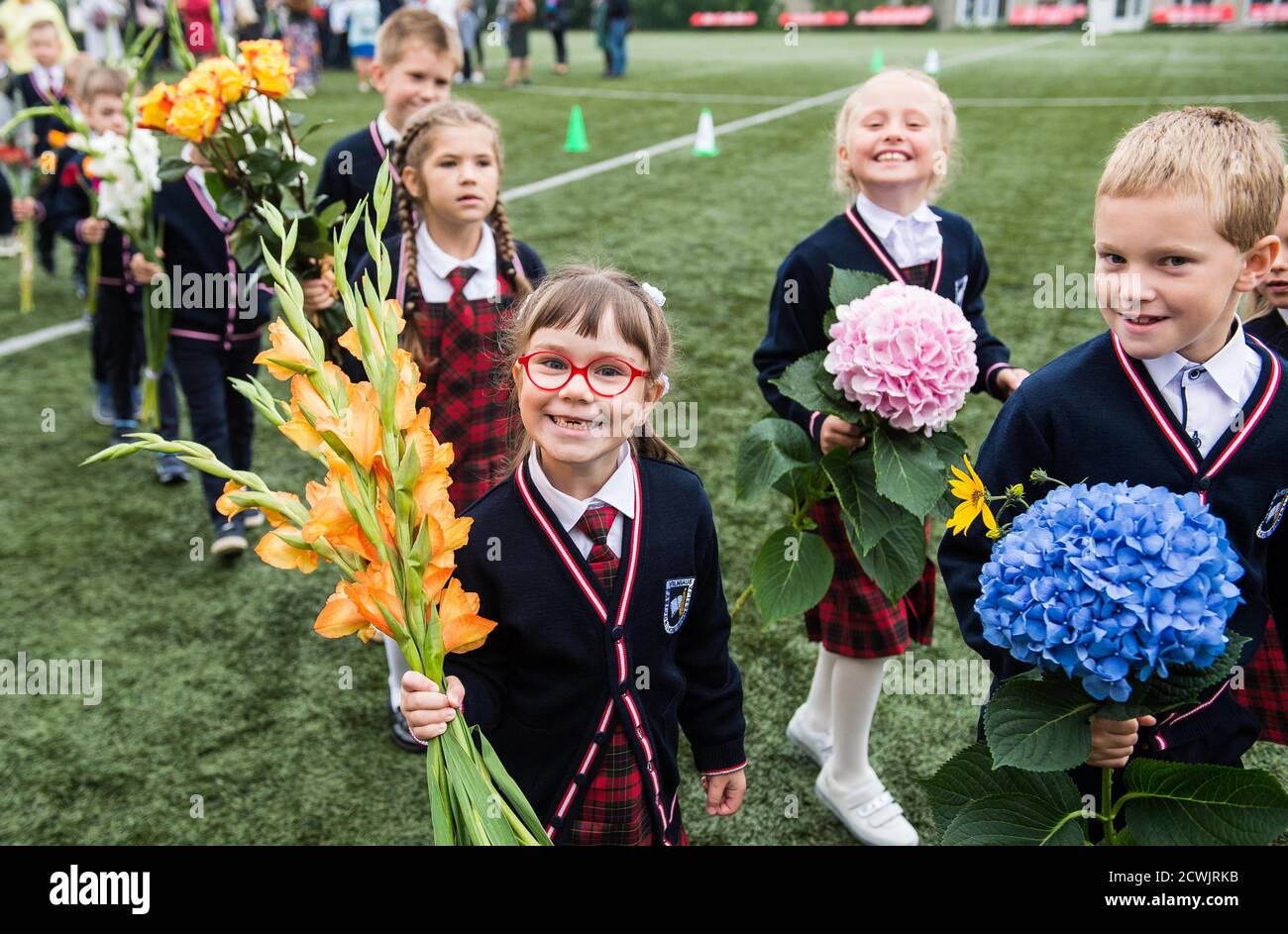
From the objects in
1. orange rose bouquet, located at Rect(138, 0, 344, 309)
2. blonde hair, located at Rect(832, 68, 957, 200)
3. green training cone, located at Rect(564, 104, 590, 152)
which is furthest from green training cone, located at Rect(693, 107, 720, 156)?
blonde hair, located at Rect(832, 68, 957, 200)

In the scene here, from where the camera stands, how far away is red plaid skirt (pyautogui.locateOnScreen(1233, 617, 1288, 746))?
213cm

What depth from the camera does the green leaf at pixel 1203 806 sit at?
1.44m

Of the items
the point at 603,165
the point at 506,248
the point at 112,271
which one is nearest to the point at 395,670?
the point at 506,248

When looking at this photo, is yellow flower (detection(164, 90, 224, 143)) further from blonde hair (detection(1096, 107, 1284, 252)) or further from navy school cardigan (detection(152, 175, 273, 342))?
blonde hair (detection(1096, 107, 1284, 252))

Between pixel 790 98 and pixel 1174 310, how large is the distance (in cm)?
1634

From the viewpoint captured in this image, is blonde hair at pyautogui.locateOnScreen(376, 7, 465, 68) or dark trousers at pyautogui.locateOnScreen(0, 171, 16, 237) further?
dark trousers at pyautogui.locateOnScreen(0, 171, 16, 237)

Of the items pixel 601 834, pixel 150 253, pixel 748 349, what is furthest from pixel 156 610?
pixel 748 349

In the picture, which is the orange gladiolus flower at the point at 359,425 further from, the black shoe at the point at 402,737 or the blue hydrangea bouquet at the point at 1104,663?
the black shoe at the point at 402,737

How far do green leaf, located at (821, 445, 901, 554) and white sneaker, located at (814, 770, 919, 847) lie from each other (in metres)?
0.93

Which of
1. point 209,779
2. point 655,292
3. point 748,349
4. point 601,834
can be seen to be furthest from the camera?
point 748,349

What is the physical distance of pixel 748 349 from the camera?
657cm

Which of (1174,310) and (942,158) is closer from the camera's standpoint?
(1174,310)

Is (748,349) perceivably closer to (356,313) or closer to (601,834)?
(601,834)

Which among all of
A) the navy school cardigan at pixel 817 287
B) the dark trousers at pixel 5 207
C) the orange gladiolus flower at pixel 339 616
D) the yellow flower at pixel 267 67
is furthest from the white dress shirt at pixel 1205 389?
the dark trousers at pixel 5 207
